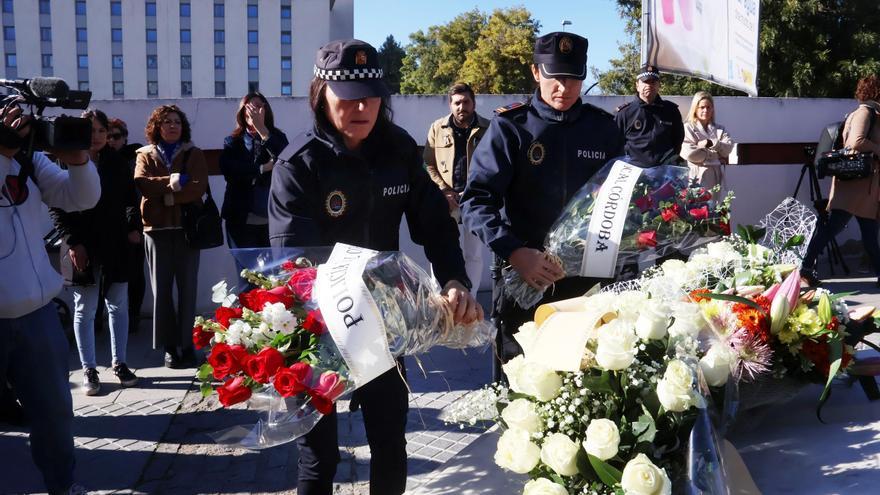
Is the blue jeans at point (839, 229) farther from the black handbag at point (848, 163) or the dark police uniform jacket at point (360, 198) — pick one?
the dark police uniform jacket at point (360, 198)

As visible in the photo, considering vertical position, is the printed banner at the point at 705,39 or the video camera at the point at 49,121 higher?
the printed banner at the point at 705,39

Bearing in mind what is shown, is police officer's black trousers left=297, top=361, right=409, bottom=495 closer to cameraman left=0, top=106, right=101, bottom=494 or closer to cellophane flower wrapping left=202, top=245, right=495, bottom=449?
Result: cellophane flower wrapping left=202, top=245, right=495, bottom=449

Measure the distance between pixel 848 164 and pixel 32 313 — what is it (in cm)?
691

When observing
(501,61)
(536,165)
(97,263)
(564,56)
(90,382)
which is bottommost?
(90,382)

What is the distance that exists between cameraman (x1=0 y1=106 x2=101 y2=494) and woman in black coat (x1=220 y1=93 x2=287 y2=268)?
249 cm

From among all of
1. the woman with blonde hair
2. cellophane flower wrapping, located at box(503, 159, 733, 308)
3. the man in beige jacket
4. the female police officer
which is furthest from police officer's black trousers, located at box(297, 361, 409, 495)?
the woman with blonde hair

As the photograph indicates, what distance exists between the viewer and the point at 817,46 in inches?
730

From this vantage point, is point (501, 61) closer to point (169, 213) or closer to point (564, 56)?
point (169, 213)

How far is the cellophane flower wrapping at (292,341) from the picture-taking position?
1889 millimetres

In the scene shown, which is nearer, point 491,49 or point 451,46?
point 491,49

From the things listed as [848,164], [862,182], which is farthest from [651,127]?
[862,182]

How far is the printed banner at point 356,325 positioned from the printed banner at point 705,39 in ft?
21.5

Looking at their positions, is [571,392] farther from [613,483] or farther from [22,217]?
[22,217]

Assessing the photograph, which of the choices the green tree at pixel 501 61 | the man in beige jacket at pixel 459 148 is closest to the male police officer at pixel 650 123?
the man in beige jacket at pixel 459 148
